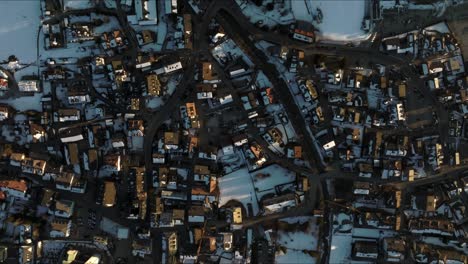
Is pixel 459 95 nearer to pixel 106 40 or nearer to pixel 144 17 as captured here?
pixel 144 17

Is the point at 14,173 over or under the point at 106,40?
under

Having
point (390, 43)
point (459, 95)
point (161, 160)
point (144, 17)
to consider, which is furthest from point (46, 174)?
point (459, 95)

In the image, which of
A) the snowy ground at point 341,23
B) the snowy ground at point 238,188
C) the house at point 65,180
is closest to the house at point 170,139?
the snowy ground at point 238,188

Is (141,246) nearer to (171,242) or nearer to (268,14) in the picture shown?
(171,242)

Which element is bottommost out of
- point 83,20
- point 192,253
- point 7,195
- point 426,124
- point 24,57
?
point 192,253

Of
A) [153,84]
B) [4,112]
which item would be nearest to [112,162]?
[153,84]

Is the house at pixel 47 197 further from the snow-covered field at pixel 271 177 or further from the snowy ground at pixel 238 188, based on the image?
the snow-covered field at pixel 271 177
